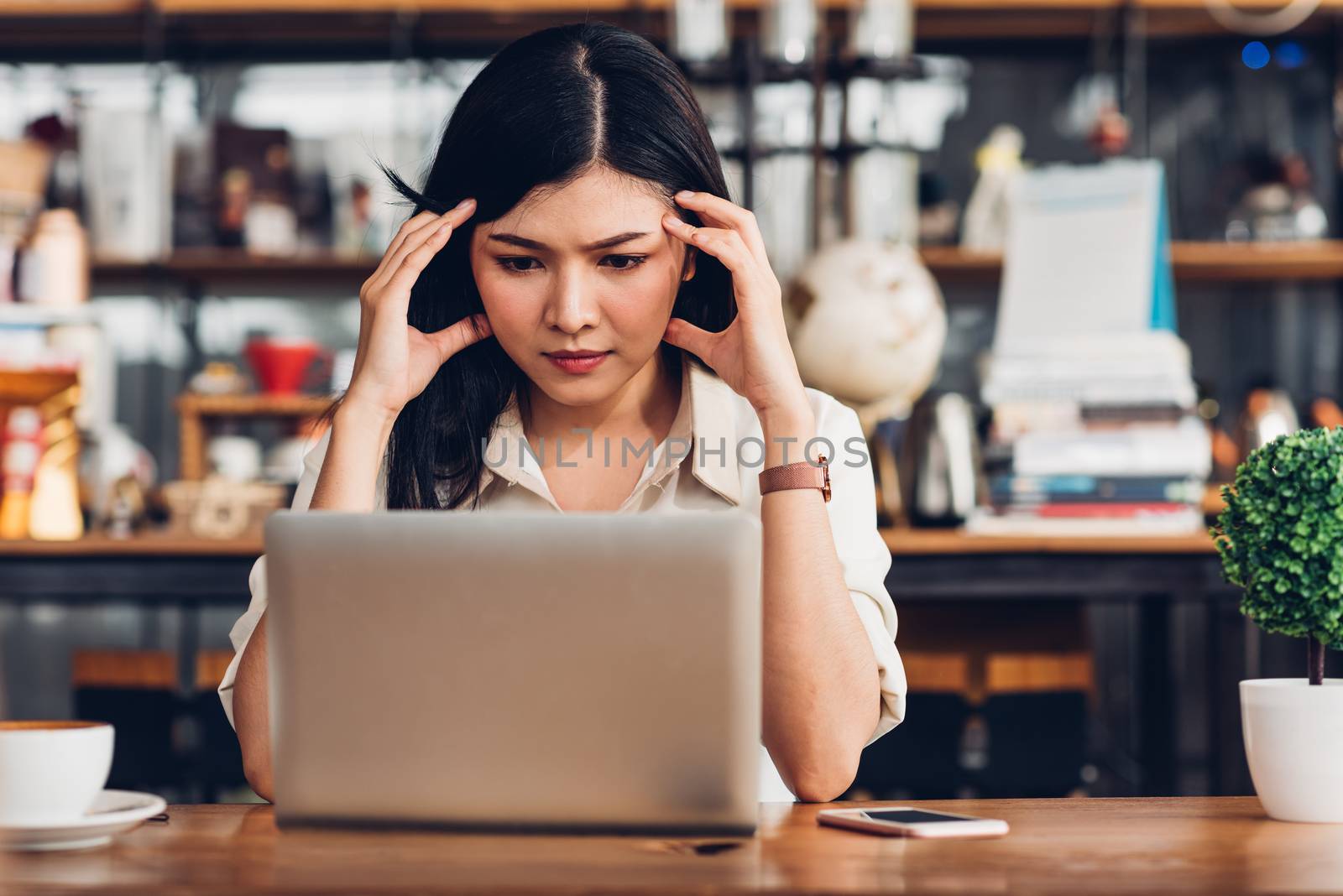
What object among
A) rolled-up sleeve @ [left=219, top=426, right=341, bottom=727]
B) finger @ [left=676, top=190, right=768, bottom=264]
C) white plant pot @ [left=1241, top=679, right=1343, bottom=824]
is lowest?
white plant pot @ [left=1241, top=679, right=1343, bottom=824]

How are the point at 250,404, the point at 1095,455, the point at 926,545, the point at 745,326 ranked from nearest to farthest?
the point at 745,326 → the point at 926,545 → the point at 1095,455 → the point at 250,404

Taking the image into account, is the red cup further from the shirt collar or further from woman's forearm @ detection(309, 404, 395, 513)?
woman's forearm @ detection(309, 404, 395, 513)

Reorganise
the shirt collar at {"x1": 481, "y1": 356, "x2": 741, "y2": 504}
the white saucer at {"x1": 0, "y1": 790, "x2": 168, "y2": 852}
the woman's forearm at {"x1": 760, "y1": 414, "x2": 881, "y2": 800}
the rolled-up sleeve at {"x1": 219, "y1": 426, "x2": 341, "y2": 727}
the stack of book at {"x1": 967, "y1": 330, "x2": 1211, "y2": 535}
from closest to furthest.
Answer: the white saucer at {"x1": 0, "y1": 790, "x2": 168, "y2": 852}, the woman's forearm at {"x1": 760, "y1": 414, "x2": 881, "y2": 800}, the rolled-up sleeve at {"x1": 219, "y1": 426, "x2": 341, "y2": 727}, the shirt collar at {"x1": 481, "y1": 356, "x2": 741, "y2": 504}, the stack of book at {"x1": 967, "y1": 330, "x2": 1211, "y2": 535}

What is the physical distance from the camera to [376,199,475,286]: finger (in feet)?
4.22

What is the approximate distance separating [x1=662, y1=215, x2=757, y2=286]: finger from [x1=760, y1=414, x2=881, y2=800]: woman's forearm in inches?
8.6

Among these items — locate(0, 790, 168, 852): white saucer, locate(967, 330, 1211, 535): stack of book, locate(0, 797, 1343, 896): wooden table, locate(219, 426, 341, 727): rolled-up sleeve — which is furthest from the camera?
locate(967, 330, 1211, 535): stack of book

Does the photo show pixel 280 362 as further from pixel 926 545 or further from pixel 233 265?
pixel 926 545

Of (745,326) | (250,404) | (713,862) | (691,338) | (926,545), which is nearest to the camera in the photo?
(713,862)

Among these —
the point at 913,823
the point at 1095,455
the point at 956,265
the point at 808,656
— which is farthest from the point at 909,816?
the point at 956,265

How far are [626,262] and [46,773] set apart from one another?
676mm

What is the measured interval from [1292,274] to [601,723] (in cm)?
299

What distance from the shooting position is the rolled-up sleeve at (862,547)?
1.22 meters

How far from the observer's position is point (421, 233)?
4.25 ft

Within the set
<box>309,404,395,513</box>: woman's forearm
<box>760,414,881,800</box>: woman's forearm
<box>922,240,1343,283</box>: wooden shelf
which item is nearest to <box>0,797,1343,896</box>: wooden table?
<box>760,414,881,800</box>: woman's forearm
